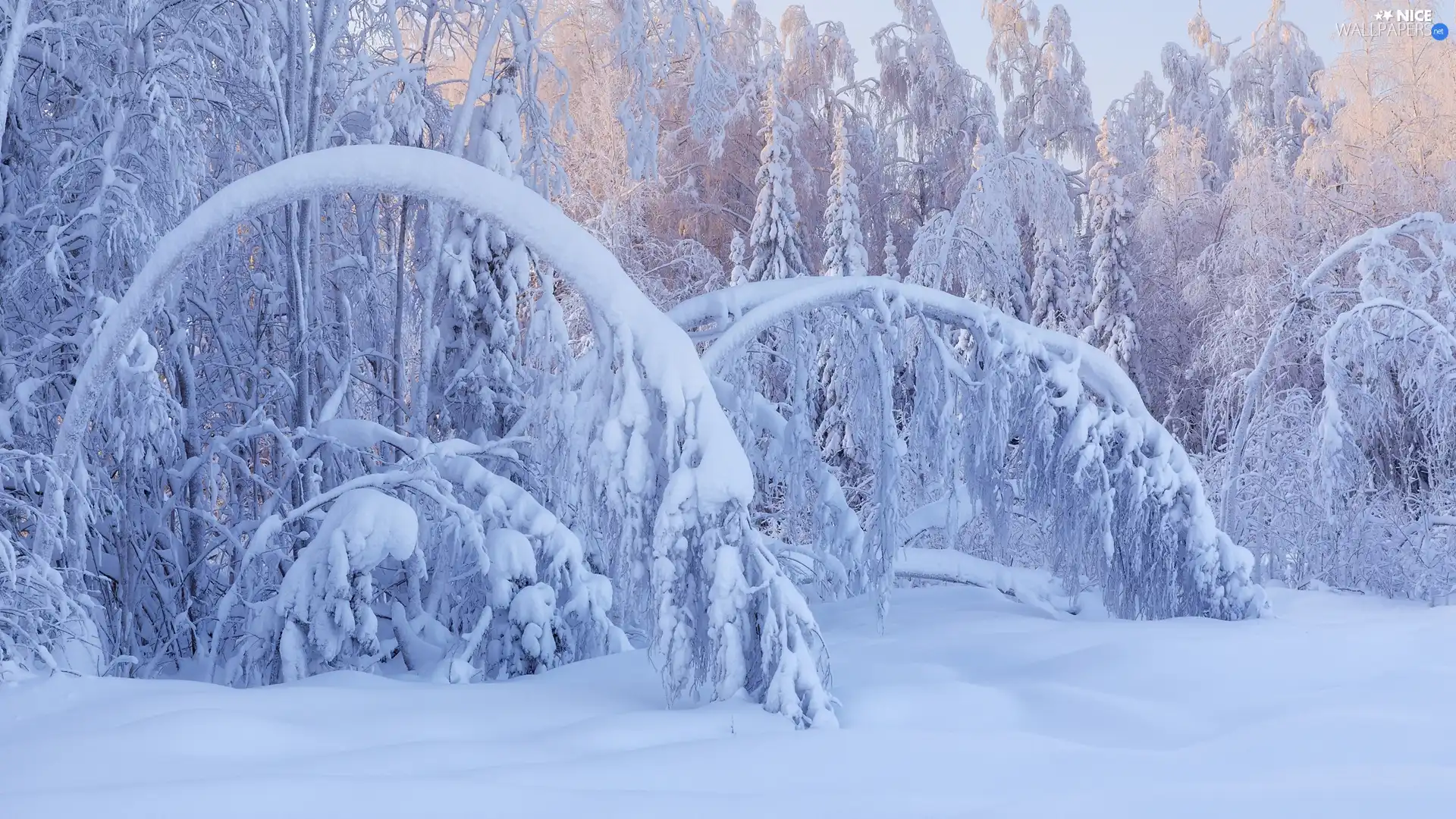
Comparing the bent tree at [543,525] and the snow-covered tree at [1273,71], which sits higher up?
the snow-covered tree at [1273,71]

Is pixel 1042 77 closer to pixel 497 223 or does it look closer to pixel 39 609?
pixel 497 223

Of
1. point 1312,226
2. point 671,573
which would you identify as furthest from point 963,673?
point 1312,226

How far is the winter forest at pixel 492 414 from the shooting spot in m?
4.72

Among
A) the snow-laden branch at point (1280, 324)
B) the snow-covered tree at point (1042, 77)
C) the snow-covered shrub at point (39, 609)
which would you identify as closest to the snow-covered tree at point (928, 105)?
the snow-covered tree at point (1042, 77)

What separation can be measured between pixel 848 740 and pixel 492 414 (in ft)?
14.4

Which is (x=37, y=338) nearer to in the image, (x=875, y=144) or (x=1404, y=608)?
(x=1404, y=608)

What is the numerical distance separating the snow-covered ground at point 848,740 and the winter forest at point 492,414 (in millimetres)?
441

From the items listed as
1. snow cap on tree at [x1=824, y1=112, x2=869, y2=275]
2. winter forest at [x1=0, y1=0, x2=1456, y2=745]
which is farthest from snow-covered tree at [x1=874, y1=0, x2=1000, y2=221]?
winter forest at [x1=0, y1=0, x2=1456, y2=745]

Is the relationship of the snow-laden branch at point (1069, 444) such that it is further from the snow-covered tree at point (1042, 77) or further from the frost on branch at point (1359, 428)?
the snow-covered tree at point (1042, 77)

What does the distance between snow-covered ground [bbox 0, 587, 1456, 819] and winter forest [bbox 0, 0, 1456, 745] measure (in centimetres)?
44

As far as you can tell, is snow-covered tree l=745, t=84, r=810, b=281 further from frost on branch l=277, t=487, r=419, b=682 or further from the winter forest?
frost on branch l=277, t=487, r=419, b=682

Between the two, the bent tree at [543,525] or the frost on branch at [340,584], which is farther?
the frost on branch at [340,584]

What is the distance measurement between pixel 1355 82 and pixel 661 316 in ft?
67.9

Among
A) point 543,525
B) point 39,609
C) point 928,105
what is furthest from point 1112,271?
point 39,609
